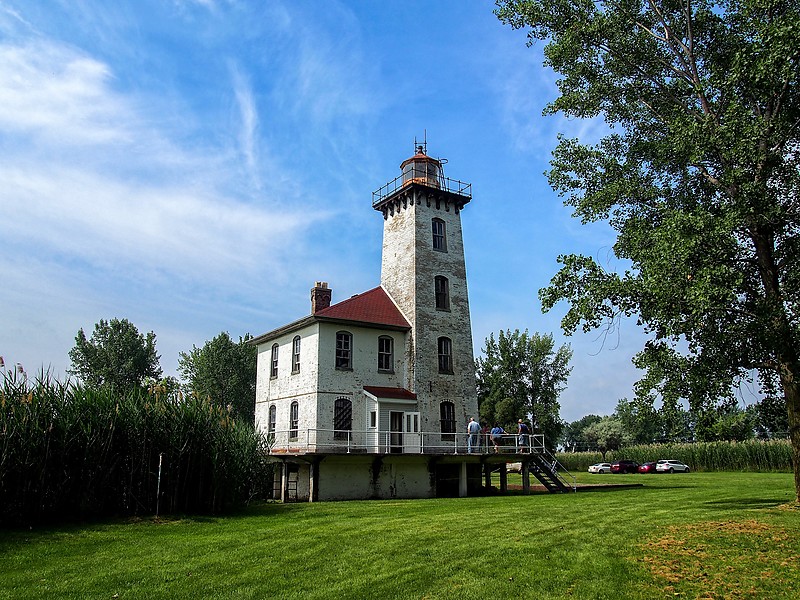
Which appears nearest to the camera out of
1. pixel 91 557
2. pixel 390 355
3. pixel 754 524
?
pixel 91 557

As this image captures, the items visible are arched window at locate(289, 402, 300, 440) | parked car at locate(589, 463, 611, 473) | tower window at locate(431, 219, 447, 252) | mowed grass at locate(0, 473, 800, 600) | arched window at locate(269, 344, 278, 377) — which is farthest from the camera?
parked car at locate(589, 463, 611, 473)

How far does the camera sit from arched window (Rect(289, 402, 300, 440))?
85.1ft

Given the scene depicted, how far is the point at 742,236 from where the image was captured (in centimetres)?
1490

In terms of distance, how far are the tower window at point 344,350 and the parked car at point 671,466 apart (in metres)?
31.5

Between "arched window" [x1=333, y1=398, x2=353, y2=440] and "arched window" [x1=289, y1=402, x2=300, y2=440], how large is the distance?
1.78 metres

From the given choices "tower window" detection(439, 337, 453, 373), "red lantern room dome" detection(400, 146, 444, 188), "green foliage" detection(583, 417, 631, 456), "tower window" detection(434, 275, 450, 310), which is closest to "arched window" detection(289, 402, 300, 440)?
"tower window" detection(439, 337, 453, 373)

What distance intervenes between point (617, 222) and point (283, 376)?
1550 centimetres

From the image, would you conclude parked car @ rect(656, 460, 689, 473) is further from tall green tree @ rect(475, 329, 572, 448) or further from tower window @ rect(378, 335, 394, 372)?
tower window @ rect(378, 335, 394, 372)

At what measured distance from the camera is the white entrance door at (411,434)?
25016 millimetres

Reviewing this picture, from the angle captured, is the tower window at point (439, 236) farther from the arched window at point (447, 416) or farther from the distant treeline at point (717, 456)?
the distant treeline at point (717, 456)

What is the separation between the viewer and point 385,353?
2669 centimetres

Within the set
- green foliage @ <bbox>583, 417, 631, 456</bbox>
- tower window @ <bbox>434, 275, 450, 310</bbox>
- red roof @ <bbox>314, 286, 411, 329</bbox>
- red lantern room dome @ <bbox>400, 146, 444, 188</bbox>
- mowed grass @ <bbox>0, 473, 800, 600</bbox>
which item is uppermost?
red lantern room dome @ <bbox>400, 146, 444, 188</bbox>

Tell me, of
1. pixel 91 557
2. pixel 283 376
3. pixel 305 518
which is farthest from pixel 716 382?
pixel 283 376

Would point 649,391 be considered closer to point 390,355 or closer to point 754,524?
point 754,524
